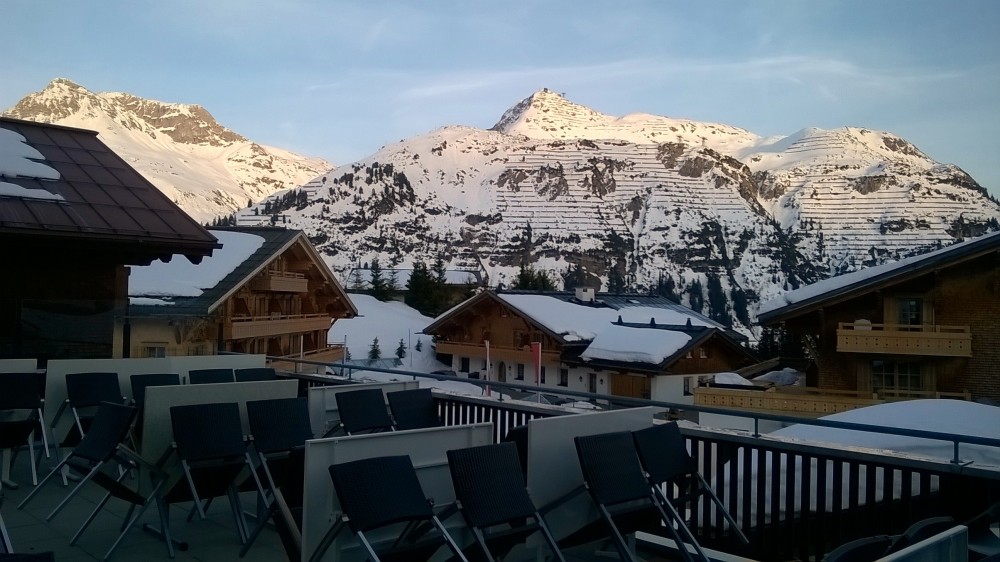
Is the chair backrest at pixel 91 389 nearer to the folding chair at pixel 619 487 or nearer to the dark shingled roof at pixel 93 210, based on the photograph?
the dark shingled roof at pixel 93 210

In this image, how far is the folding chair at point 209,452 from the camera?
489cm

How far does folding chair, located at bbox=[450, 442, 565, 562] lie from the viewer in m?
3.85

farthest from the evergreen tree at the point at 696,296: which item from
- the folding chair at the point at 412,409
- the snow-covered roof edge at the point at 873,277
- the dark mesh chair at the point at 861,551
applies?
the dark mesh chair at the point at 861,551

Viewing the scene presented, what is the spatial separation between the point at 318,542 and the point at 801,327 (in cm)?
2511

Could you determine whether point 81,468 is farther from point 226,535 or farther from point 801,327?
point 801,327

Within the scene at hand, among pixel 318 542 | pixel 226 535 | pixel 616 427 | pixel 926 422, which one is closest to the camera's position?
pixel 318 542

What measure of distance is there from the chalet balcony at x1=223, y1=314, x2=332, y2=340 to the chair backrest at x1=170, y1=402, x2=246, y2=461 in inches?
790

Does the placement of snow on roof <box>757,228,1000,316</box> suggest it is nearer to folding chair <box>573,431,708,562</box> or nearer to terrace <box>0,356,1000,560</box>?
terrace <box>0,356,1000,560</box>

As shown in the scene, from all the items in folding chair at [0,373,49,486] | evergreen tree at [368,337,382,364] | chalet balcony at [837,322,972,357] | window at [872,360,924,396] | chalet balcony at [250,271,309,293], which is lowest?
evergreen tree at [368,337,382,364]

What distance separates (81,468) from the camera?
521 cm

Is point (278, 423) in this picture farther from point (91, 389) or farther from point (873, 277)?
point (873, 277)

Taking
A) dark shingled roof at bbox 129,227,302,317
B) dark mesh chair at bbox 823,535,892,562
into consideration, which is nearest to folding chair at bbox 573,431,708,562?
dark mesh chair at bbox 823,535,892,562

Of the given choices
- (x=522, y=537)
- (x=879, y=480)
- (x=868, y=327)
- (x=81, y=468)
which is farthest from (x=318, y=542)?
(x=868, y=327)

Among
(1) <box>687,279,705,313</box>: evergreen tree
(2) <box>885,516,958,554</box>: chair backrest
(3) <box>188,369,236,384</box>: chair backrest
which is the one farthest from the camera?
(1) <box>687,279,705,313</box>: evergreen tree
